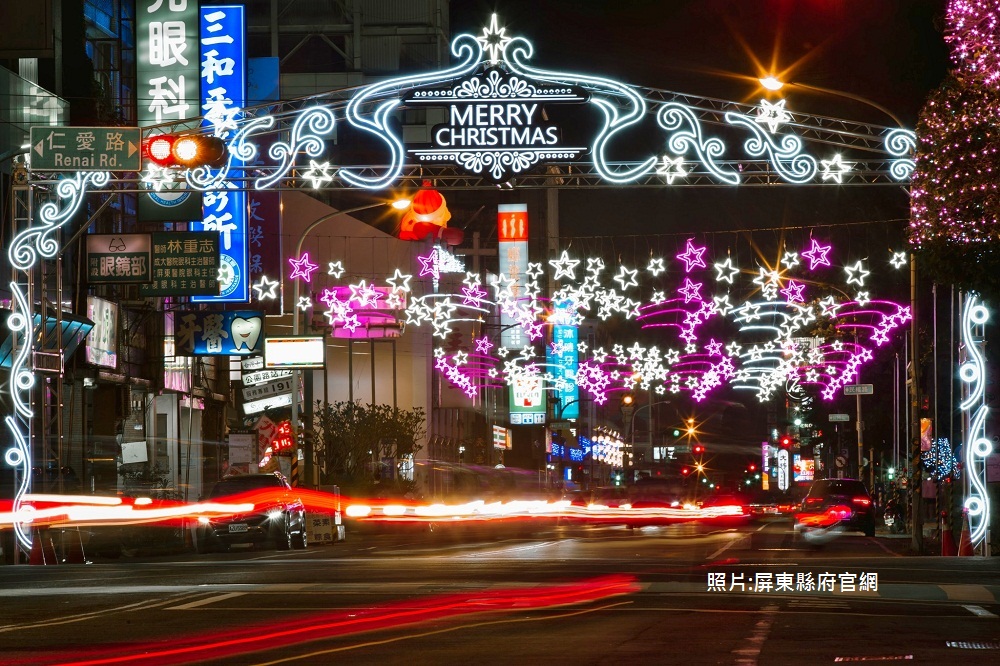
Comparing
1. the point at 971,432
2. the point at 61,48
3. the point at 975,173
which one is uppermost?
the point at 61,48

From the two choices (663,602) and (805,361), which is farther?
(805,361)

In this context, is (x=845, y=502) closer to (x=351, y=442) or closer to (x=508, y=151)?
(x=508, y=151)

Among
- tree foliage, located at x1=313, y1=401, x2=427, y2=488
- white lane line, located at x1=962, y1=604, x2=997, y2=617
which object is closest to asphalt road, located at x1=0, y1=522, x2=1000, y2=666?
white lane line, located at x1=962, y1=604, x2=997, y2=617

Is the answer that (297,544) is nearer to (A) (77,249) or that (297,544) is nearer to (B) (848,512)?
(A) (77,249)

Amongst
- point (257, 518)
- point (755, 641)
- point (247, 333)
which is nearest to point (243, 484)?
point (257, 518)

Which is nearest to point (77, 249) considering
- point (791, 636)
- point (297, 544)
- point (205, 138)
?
point (297, 544)

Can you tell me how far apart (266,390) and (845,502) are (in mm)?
19560

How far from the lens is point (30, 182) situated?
24141 millimetres

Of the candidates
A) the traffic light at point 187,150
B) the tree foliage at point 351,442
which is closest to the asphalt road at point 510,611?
the traffic light at point 187,150

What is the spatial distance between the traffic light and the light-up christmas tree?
11104mm

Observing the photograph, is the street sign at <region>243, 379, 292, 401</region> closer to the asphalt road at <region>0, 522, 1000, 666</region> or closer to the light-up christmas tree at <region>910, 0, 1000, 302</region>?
the asphalt road at <region>0, 522, 1000, 666</region>

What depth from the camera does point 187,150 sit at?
22.5 m

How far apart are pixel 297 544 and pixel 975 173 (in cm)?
1863

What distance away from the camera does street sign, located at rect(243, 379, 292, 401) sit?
143 ft
